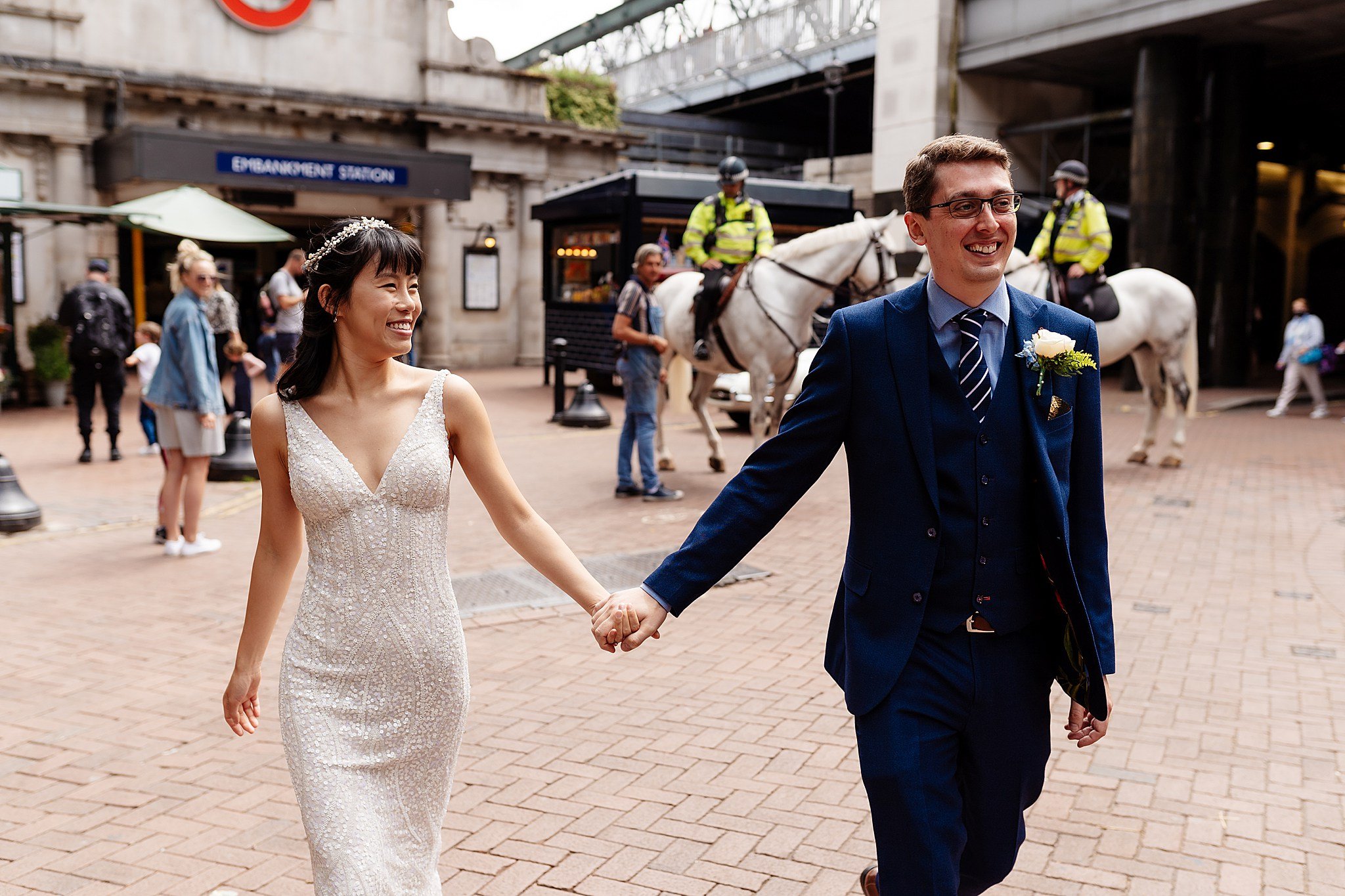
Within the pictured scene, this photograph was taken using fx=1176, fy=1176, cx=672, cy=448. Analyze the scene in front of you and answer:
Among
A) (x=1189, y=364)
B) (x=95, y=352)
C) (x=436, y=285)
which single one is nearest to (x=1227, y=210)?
(x=1189, y=364)

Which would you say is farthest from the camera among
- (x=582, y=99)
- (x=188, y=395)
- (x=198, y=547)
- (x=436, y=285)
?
(x=582, y=99)

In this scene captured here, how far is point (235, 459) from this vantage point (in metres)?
11.4

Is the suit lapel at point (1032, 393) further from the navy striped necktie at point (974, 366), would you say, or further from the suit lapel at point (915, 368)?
the suit lapel at point (915, 368)

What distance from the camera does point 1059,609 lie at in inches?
101

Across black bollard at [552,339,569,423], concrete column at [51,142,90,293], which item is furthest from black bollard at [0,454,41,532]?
concrete column at [51,142,90,293]

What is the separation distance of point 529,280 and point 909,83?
9058mm

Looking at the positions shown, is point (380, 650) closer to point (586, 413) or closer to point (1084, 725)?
point (1084, 725)

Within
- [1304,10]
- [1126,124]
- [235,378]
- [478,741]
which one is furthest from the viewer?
[1126,124]

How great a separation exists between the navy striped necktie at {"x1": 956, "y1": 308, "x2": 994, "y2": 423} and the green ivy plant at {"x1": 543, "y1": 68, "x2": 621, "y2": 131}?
79.2ft

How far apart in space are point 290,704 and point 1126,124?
24576mm

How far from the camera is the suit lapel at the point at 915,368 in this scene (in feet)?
8.31

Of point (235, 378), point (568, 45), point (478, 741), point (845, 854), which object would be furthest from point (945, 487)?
point (568, 45)

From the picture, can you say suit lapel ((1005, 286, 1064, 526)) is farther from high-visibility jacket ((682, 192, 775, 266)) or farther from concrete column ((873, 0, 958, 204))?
concrete column ((873, 0, 958, 204))

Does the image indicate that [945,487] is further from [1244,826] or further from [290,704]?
[1244,826]
